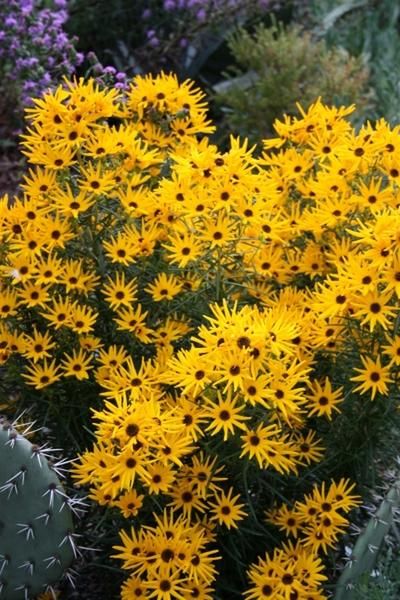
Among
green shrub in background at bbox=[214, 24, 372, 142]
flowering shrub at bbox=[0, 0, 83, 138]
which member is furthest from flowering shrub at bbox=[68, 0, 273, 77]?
flowering shrub at bbox=[0, 0, 83, 138]

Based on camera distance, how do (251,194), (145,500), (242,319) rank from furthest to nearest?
(251,194) → (145,500) → (242,319)

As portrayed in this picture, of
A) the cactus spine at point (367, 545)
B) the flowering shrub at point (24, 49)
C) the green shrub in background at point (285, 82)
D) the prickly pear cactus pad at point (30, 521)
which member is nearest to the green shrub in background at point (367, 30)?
the green shrub in background at point (285, 82)

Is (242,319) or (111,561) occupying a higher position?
(242,319)

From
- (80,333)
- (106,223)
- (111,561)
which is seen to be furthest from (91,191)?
(111,561)

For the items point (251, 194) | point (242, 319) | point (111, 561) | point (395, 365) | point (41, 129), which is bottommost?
point (111, 561)

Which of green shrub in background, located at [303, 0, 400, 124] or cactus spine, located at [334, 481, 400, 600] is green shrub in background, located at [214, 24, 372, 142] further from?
cactus spine, located at [334, 481, 400, 600]

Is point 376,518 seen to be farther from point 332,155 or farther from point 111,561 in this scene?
point 332,155

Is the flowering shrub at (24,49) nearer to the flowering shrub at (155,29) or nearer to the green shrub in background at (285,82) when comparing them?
the flowering shrub at (155,29)

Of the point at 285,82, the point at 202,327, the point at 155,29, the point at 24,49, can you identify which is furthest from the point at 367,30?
the point at 202,327
